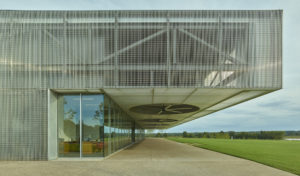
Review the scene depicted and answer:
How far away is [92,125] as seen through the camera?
1140 cm

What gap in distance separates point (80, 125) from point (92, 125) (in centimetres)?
68

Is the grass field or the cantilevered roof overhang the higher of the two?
the cantilevered roof overhang

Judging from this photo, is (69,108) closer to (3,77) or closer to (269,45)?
(3,77)

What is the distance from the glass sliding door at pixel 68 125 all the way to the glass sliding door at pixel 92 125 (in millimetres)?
351

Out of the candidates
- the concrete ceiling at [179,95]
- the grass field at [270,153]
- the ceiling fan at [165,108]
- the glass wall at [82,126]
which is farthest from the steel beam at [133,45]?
the grass field at [270,153]

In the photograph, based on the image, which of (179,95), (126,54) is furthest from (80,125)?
(179,95)

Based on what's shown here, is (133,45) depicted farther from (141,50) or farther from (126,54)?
(126,54)

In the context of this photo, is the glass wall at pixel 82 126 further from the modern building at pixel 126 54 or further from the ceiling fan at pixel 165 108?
the ceiling fan at pixel 165 108

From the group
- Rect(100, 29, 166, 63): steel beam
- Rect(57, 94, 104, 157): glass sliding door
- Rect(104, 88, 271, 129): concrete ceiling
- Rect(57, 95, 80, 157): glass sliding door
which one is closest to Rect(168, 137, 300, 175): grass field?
Rect(104, 88, 271, 129): concrete ceiling

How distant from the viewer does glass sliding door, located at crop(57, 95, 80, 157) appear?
1125 cm

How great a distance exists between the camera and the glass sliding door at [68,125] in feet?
36.9

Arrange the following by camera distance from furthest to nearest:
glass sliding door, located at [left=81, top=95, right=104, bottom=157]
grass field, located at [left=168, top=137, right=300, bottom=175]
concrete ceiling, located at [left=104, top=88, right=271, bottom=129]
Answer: concrete ceiling, located at [left=104, top=88, right=271, bottom=129]
glass sliding door, located at [left=81, top=95, right=104, bottom=157]
grass field, located at [left=168, top=137, right=300, bottom=175]

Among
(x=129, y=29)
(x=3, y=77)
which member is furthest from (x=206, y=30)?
(x=3, y=77)

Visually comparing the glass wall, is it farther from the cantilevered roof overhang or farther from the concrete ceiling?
the concrete ceiling
